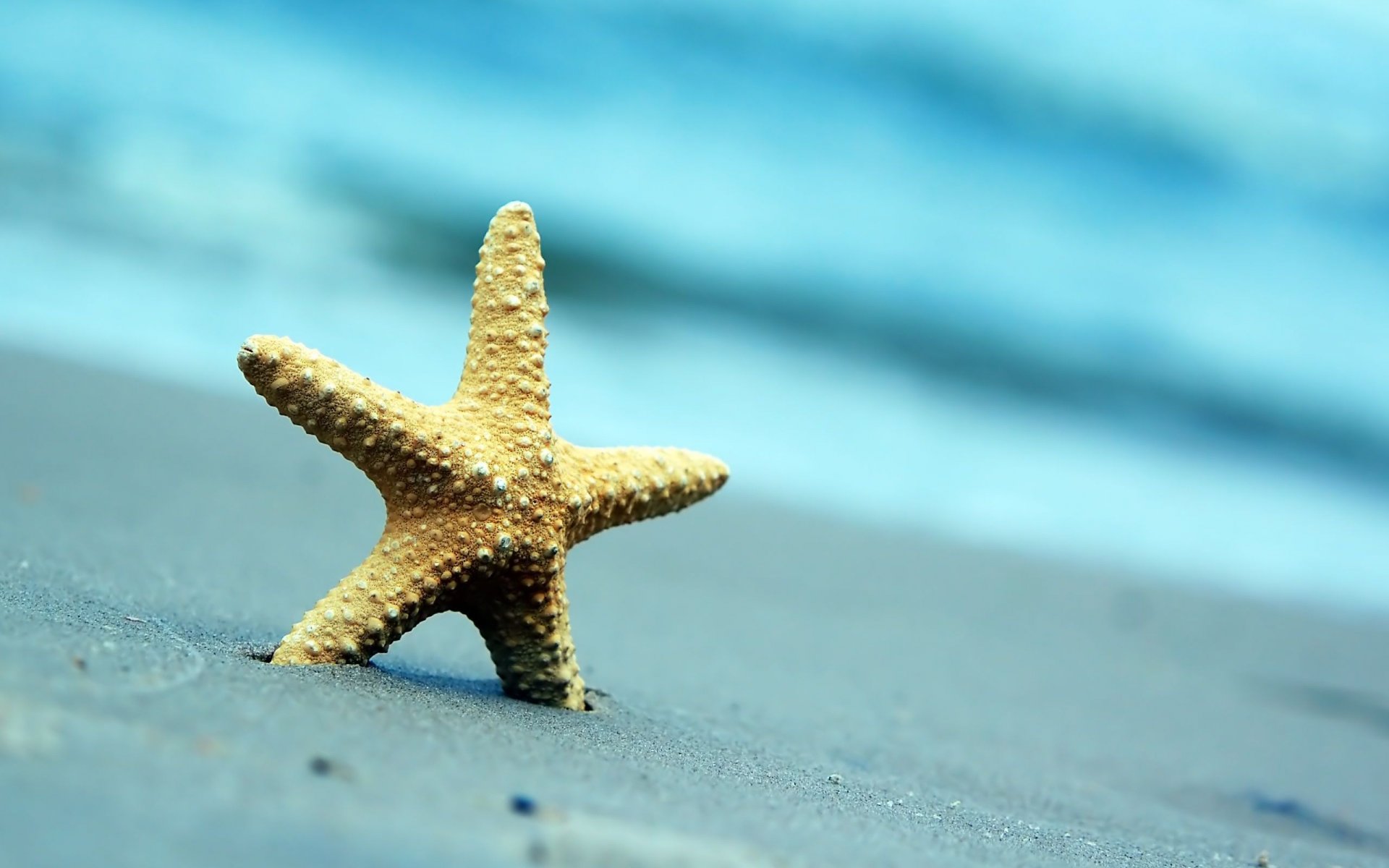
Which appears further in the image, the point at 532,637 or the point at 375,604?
the point at 532,637

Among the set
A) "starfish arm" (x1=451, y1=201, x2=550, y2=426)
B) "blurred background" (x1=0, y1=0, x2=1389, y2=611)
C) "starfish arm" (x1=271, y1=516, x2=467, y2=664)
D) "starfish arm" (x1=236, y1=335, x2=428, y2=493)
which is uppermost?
"blurred background" (x1=0, y1=0, x2=1389, y2=611)

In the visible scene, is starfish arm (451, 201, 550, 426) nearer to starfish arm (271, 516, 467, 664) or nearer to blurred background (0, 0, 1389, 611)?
starfish arm (271, 516, 467, 664)

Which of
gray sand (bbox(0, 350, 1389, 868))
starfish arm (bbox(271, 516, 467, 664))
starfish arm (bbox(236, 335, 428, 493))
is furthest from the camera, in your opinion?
starfish arm (bbox(271, 516, 467, 664))

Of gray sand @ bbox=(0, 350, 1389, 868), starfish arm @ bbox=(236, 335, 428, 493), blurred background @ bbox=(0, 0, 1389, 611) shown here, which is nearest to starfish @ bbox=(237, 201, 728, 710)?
starfish arm @ bbox=(236, 335, 428, 493)

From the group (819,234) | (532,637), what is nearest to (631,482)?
(532,637)

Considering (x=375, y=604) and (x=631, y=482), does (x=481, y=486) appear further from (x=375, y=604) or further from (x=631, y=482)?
(x=631, y=482)

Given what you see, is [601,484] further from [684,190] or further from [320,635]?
[684,190]
